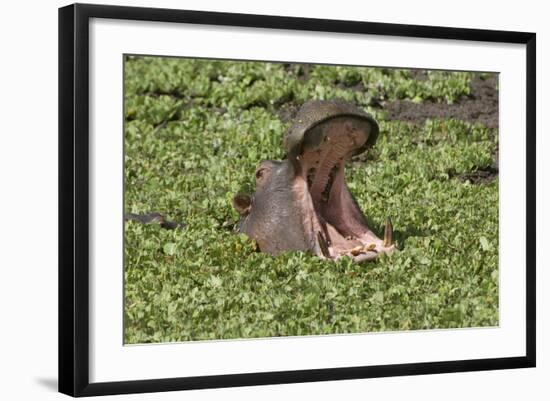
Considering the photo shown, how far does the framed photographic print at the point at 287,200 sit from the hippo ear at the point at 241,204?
10 mm

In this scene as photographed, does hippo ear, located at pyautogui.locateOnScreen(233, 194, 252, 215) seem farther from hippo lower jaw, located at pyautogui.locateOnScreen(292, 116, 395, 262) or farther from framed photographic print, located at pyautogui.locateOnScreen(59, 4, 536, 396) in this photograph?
hippo lower jaw, located at pyautogui.locateOnScreen(292, 116, 395, 262)

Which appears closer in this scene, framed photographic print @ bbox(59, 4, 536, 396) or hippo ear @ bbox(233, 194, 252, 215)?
framed photographic print @ bbox(59, 4, 536, 396)

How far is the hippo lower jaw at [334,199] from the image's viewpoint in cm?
1035

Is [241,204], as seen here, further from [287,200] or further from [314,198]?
[314,198]

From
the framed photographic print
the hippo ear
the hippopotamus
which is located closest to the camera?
the framed photographic print

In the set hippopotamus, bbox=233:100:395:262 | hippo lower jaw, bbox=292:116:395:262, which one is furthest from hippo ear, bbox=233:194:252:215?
hippo lower jaw, bbox=292:116:395:262

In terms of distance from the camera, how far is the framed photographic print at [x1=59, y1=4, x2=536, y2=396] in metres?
9.13

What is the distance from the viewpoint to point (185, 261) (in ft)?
32.0

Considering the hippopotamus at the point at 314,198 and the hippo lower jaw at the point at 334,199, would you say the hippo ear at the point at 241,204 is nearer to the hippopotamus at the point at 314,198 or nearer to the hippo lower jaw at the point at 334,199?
the hippopotamus at the point at 314,198

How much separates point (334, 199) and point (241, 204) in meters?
0.65

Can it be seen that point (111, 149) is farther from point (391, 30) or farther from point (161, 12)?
point (391, 30)

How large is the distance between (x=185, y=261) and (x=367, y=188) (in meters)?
1.63

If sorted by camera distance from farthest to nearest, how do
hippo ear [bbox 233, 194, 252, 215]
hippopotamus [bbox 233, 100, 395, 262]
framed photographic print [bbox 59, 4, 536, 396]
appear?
hippo ear [bbox 233, 194, 252, 215] → hippopotamus [bbox 233, 100, 395, 262] → framed photographic print [bbox 59, 4, 536, 396]

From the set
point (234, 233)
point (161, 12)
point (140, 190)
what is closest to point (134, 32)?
point (161, 12)
